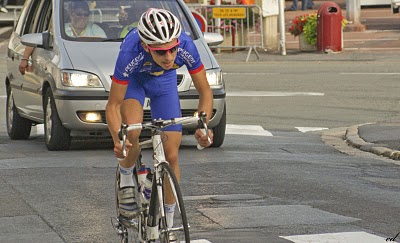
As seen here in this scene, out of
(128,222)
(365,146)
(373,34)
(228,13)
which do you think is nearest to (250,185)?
(128,222)

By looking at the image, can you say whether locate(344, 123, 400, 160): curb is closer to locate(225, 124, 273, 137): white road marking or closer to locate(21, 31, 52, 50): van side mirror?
locate(225, 124, 273, 137): white road marking

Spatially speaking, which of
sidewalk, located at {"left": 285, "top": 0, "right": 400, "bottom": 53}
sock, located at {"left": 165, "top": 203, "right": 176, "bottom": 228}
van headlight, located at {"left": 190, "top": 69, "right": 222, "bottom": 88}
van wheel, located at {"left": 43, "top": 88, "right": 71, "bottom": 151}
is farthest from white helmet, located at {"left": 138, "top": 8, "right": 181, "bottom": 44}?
sidewalk, located at {"left": 285, "top": 0, "right": 400, "bottom": 53}

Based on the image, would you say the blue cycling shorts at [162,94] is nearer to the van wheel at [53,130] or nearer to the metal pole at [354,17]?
the van wheel at [53,130]

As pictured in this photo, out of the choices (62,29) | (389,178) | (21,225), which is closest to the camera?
(21,225)

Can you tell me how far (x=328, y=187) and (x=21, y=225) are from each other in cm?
302

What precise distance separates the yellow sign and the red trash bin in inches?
78.6

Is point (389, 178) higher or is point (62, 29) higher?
point (62, 29)

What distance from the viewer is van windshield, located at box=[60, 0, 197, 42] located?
14.2 metres

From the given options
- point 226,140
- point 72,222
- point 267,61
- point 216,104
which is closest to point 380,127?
point 226,140

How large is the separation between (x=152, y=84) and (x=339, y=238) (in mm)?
1730

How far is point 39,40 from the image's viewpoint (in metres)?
14.2

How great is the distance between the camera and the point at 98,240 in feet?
27.8

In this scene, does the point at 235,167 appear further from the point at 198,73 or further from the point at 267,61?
the point at 267,61

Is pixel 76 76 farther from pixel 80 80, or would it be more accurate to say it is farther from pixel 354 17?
pixel 354 17
